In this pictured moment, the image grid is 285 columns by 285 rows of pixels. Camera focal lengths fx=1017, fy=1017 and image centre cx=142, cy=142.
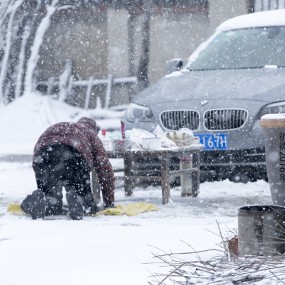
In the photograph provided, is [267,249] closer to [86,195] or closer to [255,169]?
[86,195]

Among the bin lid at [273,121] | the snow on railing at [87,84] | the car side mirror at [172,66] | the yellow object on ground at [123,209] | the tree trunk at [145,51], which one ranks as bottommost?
→ the yellow object on ground at [123,209]

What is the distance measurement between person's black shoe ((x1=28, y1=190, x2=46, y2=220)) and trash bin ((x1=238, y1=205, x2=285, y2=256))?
3482 millimetres

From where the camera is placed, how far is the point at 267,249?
5727mm

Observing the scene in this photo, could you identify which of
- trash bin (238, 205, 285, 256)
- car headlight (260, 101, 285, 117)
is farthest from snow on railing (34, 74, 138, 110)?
trash bin (238, 205, 285, 256)

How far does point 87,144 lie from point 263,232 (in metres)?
3.63

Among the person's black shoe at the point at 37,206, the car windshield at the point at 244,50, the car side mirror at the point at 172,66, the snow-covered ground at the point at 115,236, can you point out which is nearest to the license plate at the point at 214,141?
the snow-covered ground at the point at 115,236

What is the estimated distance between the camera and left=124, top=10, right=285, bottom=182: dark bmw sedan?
34.8 feet

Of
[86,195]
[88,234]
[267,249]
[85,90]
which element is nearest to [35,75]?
[85,90]

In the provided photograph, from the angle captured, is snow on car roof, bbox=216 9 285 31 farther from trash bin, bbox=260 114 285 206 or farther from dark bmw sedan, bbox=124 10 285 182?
trash bin, bbox=260 114 285 206

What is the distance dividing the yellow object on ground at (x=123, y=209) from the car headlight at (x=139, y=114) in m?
1.76

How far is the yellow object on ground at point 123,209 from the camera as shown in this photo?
9.23 meters

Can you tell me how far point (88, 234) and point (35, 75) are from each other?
49.2ft

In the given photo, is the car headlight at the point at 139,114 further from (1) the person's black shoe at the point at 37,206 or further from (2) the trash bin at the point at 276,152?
(2) the trash bin at the point at 276,152

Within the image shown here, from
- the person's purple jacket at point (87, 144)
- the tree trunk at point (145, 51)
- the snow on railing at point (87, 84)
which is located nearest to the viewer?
the person's purple jacket at point (87, 144)
